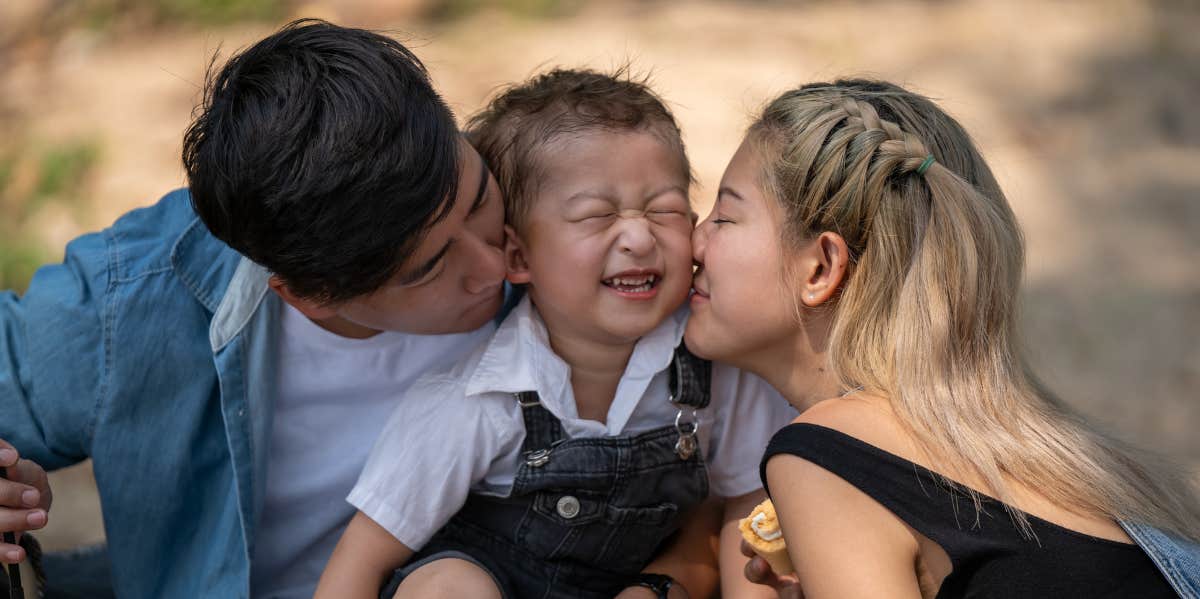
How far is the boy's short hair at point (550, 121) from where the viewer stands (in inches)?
78.2

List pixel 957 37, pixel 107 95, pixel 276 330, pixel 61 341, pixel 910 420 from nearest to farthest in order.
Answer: pixel 910 420 → pixel 61 341 → pixel 276 330 → pixel 107 95 → pixel 957 37

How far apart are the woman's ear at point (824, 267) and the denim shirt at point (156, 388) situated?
93 cm

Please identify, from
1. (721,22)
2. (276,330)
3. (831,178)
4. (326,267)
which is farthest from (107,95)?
(831,178)

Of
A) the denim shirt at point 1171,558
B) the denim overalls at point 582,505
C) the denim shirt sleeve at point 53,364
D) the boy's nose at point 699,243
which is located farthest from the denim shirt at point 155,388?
the denim shirt at point 1171,558

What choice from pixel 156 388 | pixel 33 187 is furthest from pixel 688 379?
pixel 33 187

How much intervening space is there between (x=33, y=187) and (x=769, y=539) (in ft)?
11.5

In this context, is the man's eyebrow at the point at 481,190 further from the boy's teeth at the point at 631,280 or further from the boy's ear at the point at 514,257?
the boy's teeth at the point at 631,280

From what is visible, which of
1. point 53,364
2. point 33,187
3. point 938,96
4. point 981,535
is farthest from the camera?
point 938,96

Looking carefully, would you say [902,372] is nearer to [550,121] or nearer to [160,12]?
[550,121]

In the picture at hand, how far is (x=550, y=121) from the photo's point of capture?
200 centimetres

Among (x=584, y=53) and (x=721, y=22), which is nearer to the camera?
(x=584, y=53)

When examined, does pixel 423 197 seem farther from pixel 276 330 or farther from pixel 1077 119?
pixel 1077 119

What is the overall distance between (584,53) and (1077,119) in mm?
2071

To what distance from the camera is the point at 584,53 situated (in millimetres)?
4879
